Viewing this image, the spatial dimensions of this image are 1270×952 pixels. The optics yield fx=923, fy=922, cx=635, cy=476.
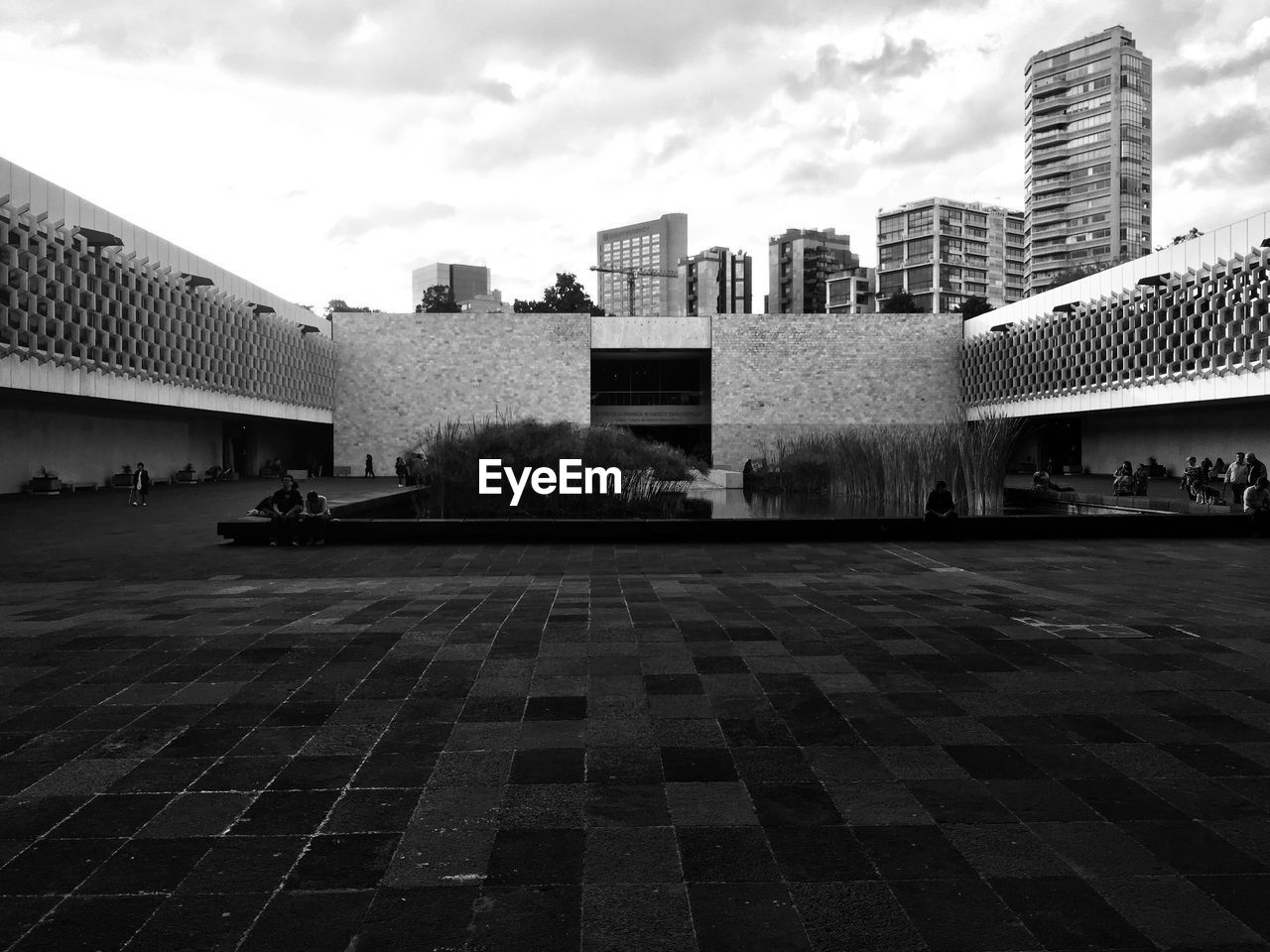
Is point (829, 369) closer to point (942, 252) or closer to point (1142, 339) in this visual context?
point (1142, 339)

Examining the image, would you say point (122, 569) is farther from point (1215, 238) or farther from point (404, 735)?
point (1215, 238)

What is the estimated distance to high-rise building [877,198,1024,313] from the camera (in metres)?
96.9

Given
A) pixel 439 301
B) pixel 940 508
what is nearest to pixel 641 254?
pixel 439 301

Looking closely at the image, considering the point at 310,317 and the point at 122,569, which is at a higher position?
the point at 310,317

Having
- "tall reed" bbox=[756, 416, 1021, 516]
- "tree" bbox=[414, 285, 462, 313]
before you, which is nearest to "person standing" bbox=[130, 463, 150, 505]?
"tall reed" bbox=[756, 416, 1021, 516]

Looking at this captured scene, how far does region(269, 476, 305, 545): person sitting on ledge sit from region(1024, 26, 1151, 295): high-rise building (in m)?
84.3

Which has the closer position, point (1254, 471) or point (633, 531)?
point (633, 531)

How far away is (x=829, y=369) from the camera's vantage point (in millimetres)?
38188

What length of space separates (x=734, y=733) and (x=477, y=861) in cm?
131

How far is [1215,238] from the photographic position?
2397cm

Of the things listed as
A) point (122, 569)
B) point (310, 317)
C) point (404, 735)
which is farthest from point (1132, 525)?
point (310, 317)

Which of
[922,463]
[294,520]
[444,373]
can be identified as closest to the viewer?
[294,520]

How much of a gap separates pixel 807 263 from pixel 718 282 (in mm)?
17846
